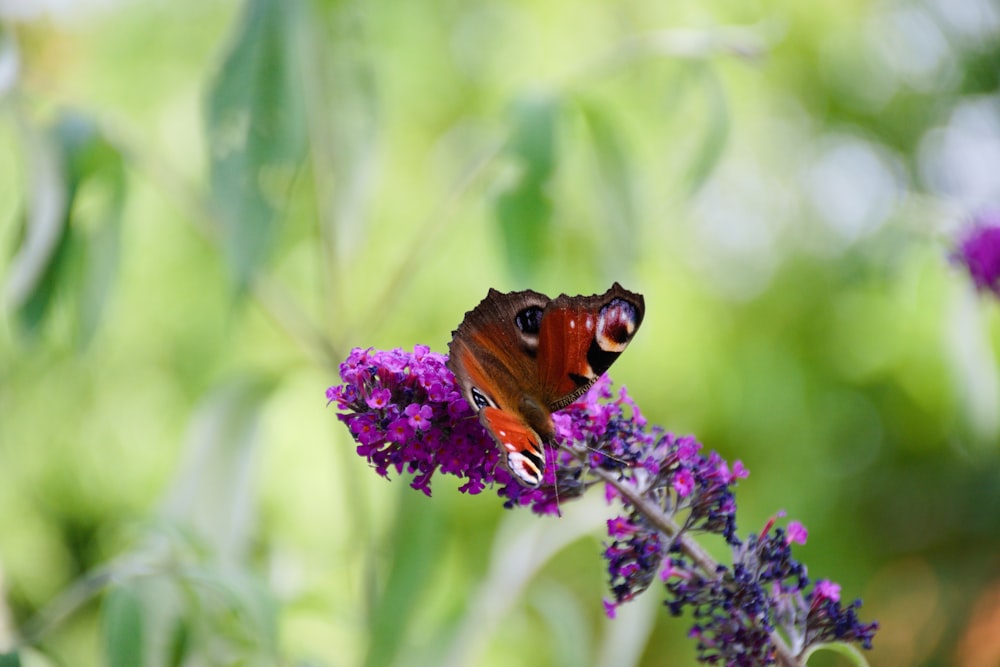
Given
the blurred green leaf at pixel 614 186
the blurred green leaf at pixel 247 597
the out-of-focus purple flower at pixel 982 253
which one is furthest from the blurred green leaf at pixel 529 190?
the out-of-focus purple flower at pixel 982 253

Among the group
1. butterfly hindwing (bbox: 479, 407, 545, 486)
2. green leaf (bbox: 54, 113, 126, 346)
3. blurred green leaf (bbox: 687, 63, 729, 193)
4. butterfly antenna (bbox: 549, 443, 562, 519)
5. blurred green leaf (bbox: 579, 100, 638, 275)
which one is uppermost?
blurred green leaf (bbox: 687, 63, 729, 193)

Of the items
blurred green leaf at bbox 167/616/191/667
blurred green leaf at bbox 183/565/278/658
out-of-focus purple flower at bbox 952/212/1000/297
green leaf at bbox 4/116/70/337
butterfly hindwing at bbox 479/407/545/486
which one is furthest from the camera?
out-of-focus purple flower at bbox 952/212/1000/297

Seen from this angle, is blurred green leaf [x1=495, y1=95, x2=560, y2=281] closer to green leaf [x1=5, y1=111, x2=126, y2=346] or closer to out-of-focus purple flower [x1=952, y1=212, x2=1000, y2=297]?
green leaf [x1=5, y1=111, x2=126, y2=346]

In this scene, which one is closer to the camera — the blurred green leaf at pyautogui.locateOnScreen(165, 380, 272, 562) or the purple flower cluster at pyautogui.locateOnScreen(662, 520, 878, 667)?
the purple flower cluster at pyautogui.locateOnScreen(662, 520, 878, 667)

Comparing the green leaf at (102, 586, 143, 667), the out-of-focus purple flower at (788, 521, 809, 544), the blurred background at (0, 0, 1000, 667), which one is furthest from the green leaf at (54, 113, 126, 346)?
the out-of-focus purple flower at (788, 521, 809, 544)

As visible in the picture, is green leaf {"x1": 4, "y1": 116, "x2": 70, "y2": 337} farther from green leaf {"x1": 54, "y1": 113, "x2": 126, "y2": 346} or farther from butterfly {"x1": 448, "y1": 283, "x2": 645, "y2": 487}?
butterfly {"x1": 448, "y1": 283, "x2": 645, "y2": 487}

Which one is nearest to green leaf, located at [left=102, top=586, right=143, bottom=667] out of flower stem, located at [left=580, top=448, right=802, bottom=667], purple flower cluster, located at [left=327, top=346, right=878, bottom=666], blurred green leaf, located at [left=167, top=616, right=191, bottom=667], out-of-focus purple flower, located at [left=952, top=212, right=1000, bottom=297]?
blurred green leaf, located at [left=167, top=616, right=191, bottom=667]

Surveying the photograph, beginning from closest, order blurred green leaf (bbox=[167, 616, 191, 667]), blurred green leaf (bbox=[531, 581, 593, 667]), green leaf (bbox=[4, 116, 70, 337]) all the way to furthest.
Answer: blurred green leaf (bbox=[167, 616, 191, 667]) < green leaf (bbox=[4, 116, 70, 337]) < blurred green leaf (bbox=[531, 581, 593, 667])

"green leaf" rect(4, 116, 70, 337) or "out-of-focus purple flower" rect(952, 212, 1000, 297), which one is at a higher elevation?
"out-of-focus purple flower" rect(952, 212, 1000, 297)
